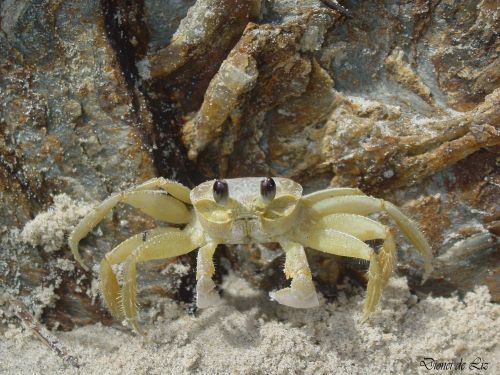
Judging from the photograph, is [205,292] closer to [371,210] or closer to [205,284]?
[205,284]

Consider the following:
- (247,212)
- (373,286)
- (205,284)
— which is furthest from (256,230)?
(373,286)

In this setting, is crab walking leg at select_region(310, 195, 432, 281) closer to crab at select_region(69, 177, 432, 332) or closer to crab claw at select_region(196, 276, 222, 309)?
crab at select_region(69, 177, 432, 332)

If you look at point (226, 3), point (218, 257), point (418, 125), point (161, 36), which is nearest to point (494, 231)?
point (418, 125)

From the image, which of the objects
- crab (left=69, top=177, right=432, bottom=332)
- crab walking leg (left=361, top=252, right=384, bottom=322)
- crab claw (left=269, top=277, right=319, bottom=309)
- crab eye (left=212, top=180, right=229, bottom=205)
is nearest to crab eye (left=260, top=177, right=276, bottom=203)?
crab (left=69, top=177, right=432, bottom=332)

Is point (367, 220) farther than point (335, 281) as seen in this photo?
No

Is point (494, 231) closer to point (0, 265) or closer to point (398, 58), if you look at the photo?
point (398, 58)
